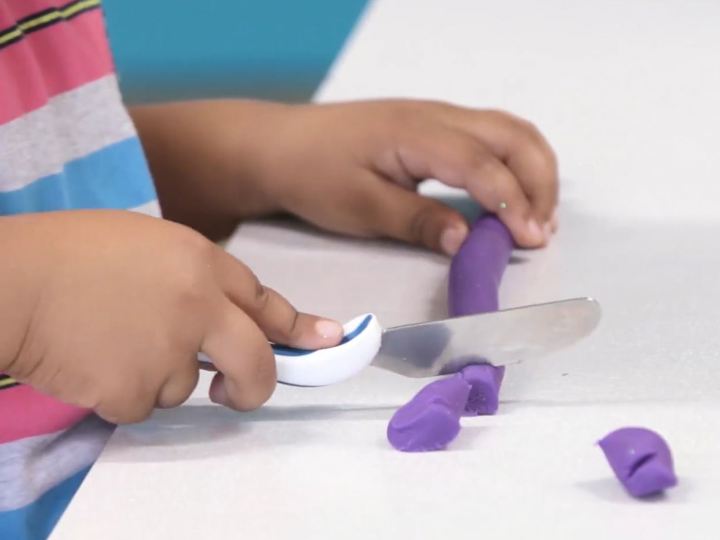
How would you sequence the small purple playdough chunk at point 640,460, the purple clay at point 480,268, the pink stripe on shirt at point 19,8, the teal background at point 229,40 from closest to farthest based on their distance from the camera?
the small purple playdough chunk at point 640,460 → the purple clay at point 480,268 → the pink stripe on shirt at point 19,8 → the teal background at point 229,40

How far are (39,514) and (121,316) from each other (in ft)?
Answer: 0.54

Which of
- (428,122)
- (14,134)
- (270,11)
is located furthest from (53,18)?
(270,11)

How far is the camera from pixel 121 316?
0.41 m

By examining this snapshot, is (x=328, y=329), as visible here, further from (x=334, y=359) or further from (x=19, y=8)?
(x=19, y=8)

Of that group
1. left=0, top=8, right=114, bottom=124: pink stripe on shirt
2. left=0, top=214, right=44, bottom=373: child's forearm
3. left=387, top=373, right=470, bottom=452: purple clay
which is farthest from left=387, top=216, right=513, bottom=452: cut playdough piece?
left=0, top=8, right=114, bottom=124: pink stripe on shirt

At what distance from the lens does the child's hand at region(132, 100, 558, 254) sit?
23.8 inches

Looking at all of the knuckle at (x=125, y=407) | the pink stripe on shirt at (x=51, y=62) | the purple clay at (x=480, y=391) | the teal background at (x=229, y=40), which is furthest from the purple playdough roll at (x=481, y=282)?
the teal background at (x=229, y=40)

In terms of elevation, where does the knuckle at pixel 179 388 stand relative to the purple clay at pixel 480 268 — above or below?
above

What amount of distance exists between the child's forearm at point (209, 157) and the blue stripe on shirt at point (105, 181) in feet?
0.17

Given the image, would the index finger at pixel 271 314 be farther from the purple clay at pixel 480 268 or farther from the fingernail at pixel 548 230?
the fingernail at pixel 548 230

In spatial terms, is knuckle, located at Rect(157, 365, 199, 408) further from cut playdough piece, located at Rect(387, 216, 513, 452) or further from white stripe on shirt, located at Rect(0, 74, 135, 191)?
white stripe on shirt, located at Rect(0, 74, 135, 191)

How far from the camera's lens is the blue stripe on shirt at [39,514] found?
52 cm

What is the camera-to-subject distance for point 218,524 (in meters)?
0.36

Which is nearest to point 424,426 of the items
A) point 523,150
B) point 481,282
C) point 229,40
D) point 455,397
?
point 455,397
